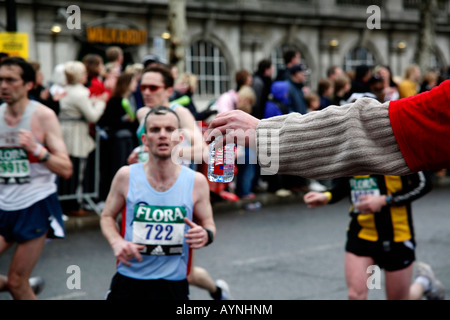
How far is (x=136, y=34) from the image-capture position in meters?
23.4

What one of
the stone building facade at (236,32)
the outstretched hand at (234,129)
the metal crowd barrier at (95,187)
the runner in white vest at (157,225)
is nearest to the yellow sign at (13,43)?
the metal crowd barrier at (95,187)

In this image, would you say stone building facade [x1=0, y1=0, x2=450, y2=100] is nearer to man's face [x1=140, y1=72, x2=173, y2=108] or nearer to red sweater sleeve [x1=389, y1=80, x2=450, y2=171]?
man's face [x1=140, y1=72, x2=173, y2=108]

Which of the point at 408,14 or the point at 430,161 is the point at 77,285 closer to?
the point at 430,161

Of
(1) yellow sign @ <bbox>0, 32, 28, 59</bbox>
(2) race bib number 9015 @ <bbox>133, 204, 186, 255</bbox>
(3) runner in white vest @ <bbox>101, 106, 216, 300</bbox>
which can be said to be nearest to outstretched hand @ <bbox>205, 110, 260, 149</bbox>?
(3) runner in white vest @ <bbox>101, 106, 216, 300</bbox>

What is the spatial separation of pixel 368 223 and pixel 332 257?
9.21 feet

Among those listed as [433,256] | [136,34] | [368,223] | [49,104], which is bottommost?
[433,256]

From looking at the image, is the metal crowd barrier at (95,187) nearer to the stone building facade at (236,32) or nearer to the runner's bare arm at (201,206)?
the runner's bare arm at (201,206)

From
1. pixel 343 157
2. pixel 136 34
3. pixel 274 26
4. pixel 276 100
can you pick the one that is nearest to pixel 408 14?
pixel 274 26

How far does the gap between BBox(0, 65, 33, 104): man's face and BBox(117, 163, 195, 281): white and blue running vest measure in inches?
57.8

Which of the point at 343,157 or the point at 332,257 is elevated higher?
the point at 343,157

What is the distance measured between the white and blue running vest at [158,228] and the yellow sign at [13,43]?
210 inches

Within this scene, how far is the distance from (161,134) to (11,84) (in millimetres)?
1455

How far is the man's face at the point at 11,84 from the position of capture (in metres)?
5.35

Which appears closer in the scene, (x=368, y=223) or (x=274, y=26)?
(x=368, y=223)
